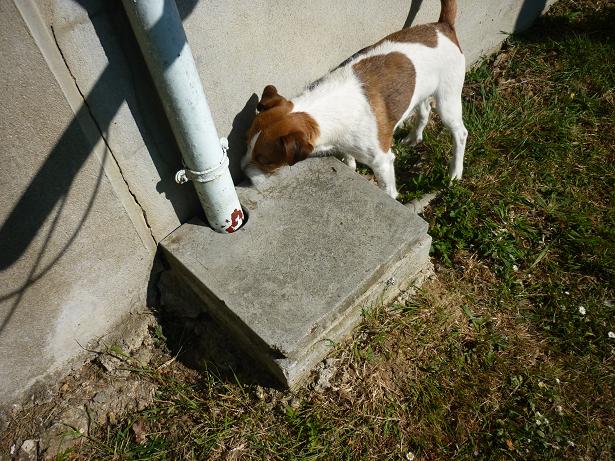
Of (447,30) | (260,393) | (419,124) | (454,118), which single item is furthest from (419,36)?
(260,393)

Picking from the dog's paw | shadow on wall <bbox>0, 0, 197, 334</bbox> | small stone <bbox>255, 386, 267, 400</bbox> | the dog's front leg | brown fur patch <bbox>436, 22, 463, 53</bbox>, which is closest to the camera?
shadow on wall <bbox>0, 0, 197, 334</bbox>

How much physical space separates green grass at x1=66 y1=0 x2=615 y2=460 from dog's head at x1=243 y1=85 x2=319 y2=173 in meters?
1.06

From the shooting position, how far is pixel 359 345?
2662 millimetres

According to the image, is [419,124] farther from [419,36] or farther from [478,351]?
[478,351]

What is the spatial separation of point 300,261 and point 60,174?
123 centimetres

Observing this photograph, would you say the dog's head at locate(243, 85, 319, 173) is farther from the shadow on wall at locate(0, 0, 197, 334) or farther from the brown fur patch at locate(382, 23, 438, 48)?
the brown fur patch at locate(382, 23, 438, 48)

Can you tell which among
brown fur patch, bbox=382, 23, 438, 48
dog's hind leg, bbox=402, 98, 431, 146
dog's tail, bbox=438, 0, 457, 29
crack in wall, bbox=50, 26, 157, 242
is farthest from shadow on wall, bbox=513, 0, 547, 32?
crack in wall, bbox=50, 26, 157, 242

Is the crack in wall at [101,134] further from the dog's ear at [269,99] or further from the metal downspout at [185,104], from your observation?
the dog's ear at [269,99]

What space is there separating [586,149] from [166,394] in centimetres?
358

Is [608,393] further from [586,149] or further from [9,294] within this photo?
[9,294]

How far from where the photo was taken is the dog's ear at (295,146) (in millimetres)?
2504

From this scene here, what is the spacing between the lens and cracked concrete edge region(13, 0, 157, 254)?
1620 mm

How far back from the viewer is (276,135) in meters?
2.54

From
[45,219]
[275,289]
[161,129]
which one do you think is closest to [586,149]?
[275,289]
